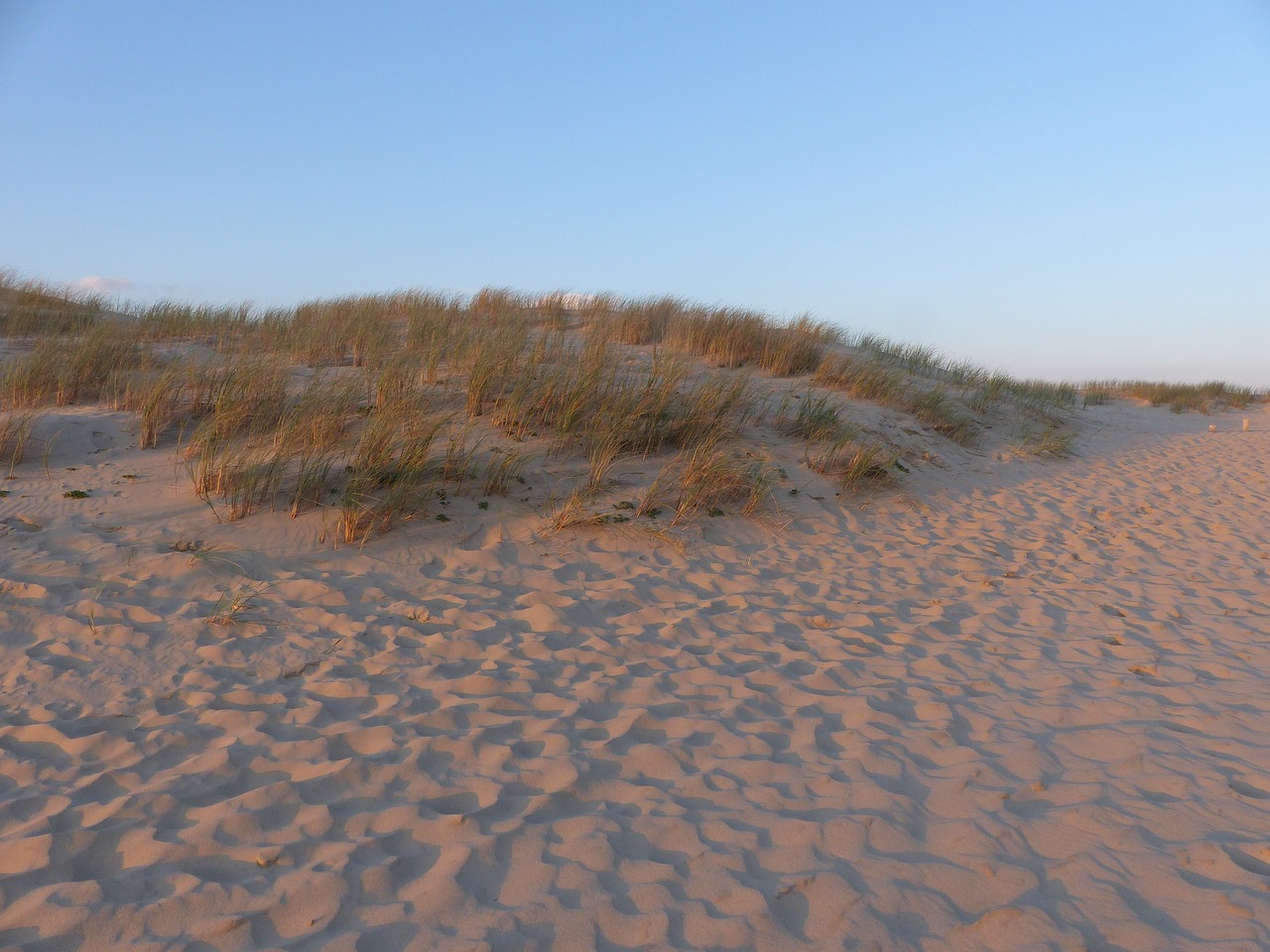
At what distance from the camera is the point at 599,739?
319 cm

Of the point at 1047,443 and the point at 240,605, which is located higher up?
the point at 1047,443

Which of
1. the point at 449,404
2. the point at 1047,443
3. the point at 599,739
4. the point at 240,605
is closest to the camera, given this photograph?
the point at 599,739

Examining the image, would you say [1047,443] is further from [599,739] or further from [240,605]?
[240,605]

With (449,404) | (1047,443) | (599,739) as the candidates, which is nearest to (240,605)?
(599,739)

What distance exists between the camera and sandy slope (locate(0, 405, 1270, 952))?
2242mm

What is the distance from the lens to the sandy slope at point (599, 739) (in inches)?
88.3

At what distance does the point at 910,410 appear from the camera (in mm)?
9406

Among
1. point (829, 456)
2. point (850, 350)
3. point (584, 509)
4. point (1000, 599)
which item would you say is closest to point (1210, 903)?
point (1000, 599)

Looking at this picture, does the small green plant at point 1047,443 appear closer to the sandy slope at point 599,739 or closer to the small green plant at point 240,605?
the sandy slope at point 599,739

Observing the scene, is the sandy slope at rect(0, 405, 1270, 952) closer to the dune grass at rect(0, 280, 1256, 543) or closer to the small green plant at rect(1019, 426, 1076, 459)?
the dune grass at rect(0, 280, 1256, 543)

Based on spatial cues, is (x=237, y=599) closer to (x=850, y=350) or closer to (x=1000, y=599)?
(x=1000, y=599)

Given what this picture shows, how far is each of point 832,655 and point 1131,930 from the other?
2.00 metres

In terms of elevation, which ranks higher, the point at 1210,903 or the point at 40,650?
the point at 1210,903

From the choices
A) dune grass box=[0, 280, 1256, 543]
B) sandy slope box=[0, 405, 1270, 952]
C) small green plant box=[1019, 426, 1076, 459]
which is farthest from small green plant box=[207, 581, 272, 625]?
small green plant box=[1019, 426, 1076, 459]
